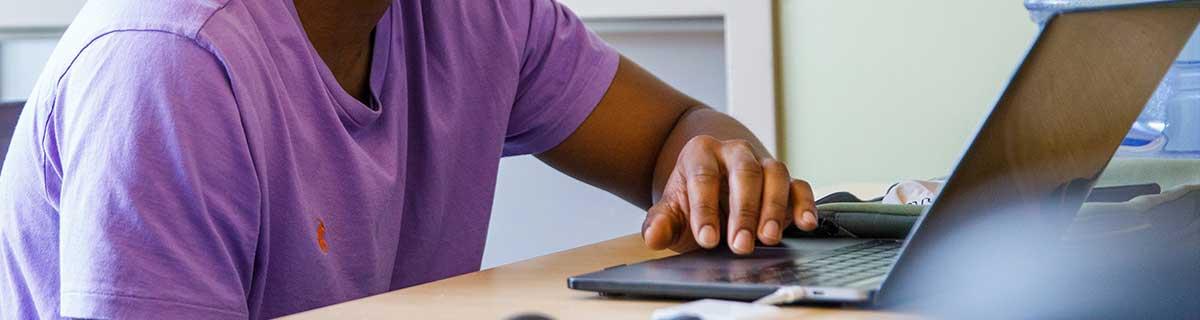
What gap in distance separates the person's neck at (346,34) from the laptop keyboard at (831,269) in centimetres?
41

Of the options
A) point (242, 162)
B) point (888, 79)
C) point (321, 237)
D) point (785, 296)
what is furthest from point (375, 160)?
point (888, 79)

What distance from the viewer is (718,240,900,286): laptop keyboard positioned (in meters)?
0.68

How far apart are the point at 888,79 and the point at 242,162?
4.66ft

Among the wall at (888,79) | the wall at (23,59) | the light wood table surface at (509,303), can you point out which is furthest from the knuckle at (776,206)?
the wall at (23,59)

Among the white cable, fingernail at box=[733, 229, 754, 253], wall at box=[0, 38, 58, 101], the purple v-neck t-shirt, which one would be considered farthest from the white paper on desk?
wall at box=[0, 38, 58, 101]

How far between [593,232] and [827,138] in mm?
436

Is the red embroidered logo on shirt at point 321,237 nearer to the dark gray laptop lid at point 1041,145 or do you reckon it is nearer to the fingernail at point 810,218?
the fingernail at point 810,218

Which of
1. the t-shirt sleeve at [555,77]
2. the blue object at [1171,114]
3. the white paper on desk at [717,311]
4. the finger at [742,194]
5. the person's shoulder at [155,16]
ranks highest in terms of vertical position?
the person's shoulder at [155,16]

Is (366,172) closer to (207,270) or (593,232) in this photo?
(207,270)

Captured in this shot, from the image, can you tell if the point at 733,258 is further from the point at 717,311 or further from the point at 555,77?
the point at 555,77

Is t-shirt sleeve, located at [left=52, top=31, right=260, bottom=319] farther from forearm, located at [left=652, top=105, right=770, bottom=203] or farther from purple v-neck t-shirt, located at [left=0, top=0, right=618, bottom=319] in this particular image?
forearm, located at [left=652, top=105, right=770, bottom=203]

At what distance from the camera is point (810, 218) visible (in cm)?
88

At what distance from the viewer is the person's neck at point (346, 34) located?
3.39 ft

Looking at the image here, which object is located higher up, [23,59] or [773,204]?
[773,204]
